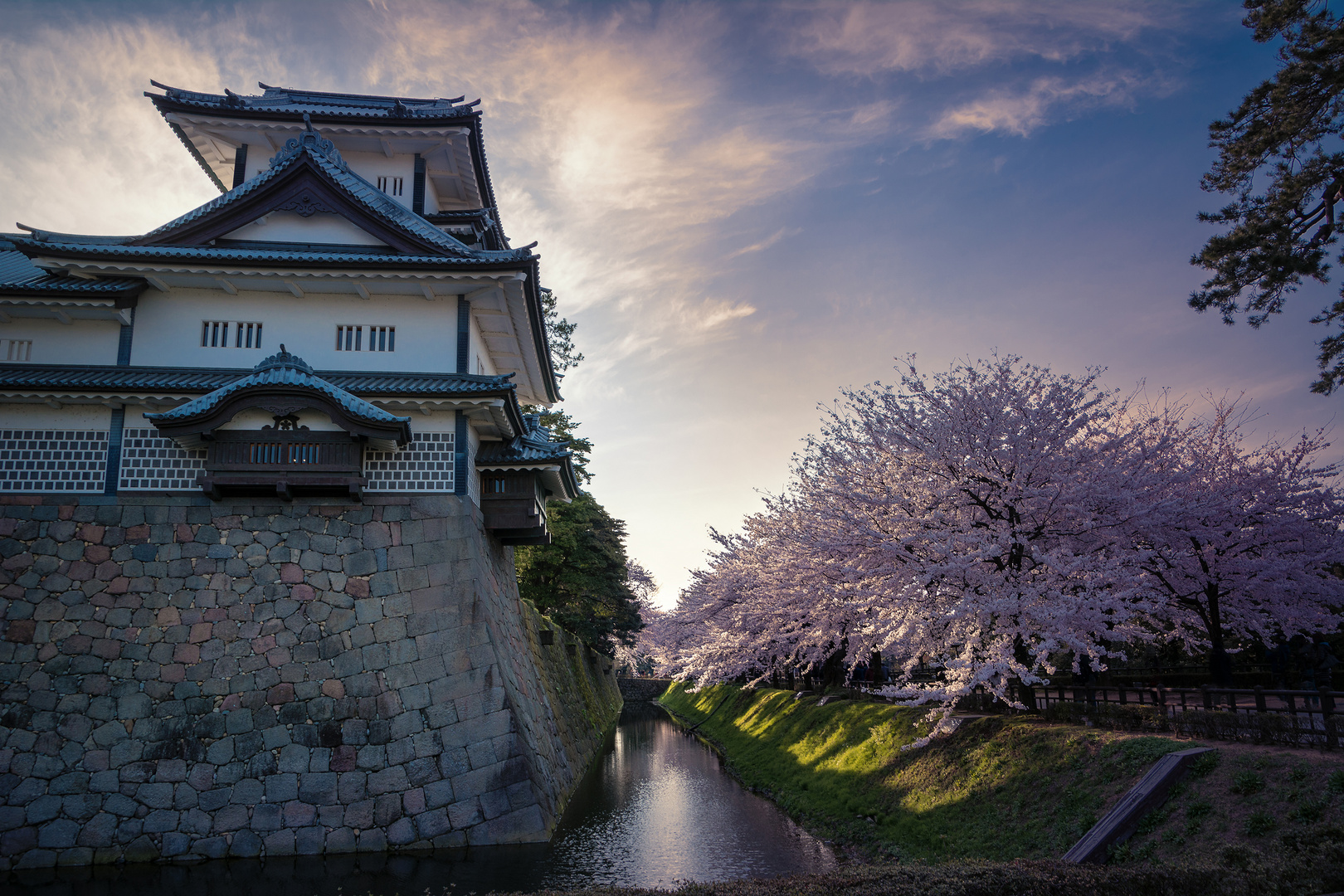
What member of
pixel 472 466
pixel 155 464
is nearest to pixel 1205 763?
pixel 472 466

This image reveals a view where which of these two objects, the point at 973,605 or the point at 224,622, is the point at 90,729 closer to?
the point at 224,622

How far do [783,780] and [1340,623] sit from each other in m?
16.2

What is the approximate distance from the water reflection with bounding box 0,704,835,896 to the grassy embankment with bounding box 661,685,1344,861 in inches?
Result: 49.6

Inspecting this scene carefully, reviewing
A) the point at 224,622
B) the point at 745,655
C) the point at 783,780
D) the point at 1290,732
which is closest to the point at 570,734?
the point at 783,780

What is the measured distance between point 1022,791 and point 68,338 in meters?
18.9

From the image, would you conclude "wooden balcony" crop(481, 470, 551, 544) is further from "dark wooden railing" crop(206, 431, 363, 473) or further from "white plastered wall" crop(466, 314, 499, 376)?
"dark wooden railing" crop(206, 431, 363, 473)

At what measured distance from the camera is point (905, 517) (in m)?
14.9

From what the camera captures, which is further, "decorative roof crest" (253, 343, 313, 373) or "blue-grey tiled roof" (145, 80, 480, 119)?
"blue-grey tiled roof" (145, 80, 480, 119)

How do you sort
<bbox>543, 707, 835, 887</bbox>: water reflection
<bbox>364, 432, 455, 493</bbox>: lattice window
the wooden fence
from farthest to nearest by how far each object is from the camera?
1. <bbox>364, 432, 455, 493</bbox>: lattice window
2. <bbox>543, 707, 835, 887</bbox>: water reflection
3. the wooden fence

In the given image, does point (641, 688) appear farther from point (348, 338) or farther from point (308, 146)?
point (308, 146)

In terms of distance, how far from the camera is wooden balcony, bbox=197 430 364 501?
13156 mm

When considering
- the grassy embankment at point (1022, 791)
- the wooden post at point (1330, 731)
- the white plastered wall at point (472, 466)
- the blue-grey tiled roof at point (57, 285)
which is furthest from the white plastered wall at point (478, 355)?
the wooden post at point (1330, 731)

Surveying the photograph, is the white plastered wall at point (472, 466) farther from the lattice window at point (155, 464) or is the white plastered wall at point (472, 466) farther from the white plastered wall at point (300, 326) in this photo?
the lattice window at point (155, 464)

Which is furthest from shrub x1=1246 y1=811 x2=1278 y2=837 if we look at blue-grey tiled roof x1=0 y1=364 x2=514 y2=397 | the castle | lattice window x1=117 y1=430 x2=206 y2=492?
lattice window x1=117 y1=430 x2=206 y2=492
